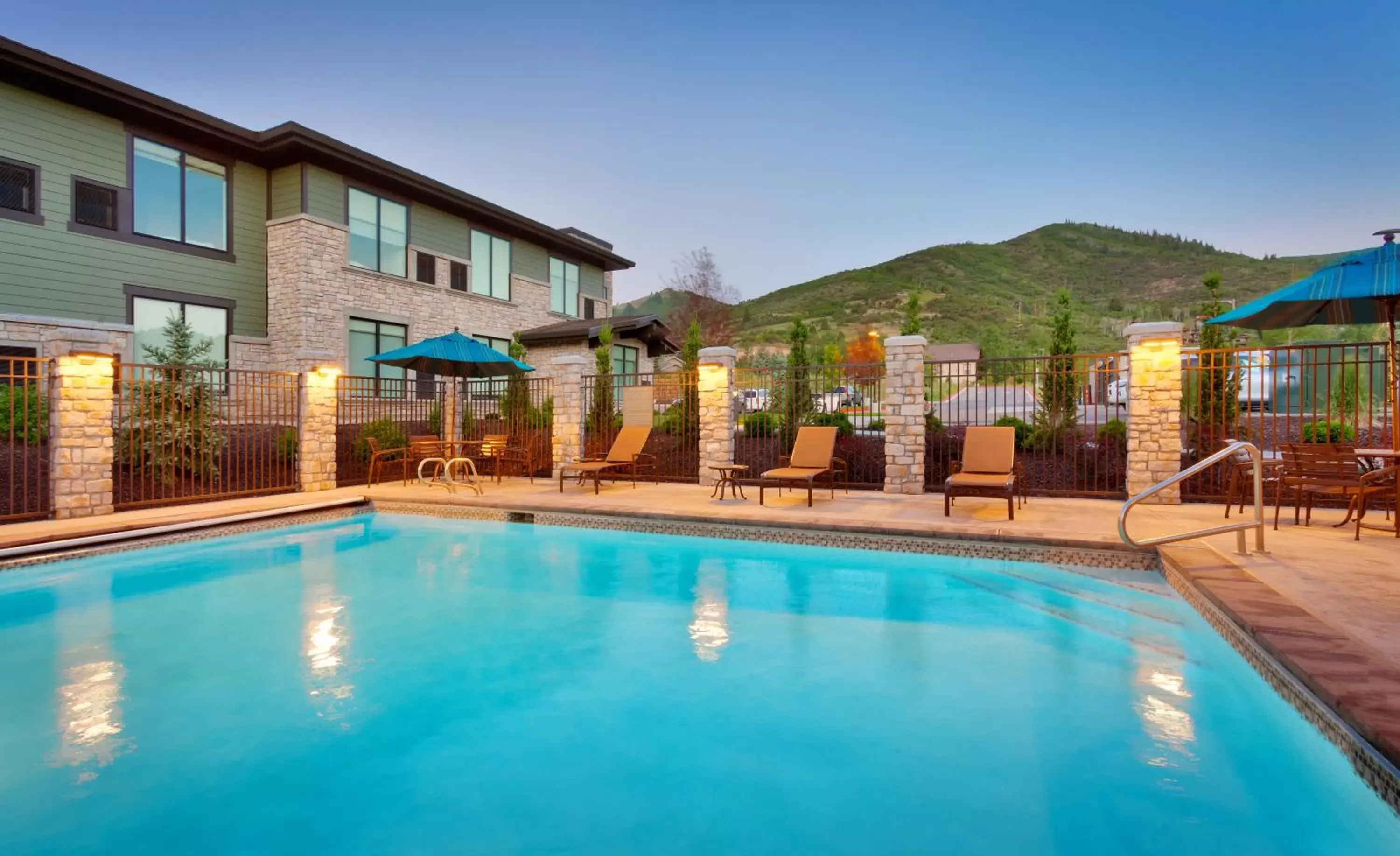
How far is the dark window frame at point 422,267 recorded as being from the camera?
17391mm

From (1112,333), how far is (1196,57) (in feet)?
123

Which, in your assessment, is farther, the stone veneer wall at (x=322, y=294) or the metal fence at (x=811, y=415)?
the stone veneer wall at (x=322, y=294)

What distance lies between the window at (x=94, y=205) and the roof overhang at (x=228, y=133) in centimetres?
146

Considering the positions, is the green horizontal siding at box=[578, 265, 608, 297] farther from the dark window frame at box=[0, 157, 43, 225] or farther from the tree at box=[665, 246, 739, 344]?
the tree at box=[665, 246, 739, 344]

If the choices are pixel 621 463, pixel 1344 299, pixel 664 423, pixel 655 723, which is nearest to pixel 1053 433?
pixel 1344 299

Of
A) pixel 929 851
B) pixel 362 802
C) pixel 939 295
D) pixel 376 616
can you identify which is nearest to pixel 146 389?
pixel 376 616

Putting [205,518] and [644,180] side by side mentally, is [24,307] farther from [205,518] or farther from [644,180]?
[644,180]

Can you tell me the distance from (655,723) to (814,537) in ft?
13.7

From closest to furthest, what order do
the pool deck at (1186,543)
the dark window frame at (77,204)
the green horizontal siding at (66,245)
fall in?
the pool deck at (1186,543), the green horizontal siding at (66,245), the dark window frame at (77,204)

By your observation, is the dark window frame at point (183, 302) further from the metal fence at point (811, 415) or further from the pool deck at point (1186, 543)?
the metal fence at point (811, 415)

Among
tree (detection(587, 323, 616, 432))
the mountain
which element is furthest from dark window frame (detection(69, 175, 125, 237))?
the mountain

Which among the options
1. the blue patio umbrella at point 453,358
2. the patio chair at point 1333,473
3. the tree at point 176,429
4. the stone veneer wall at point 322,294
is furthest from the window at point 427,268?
the patio chair at point 1333,473

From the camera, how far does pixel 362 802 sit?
2.80 m

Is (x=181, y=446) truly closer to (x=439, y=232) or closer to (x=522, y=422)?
(x=522, y=422)
